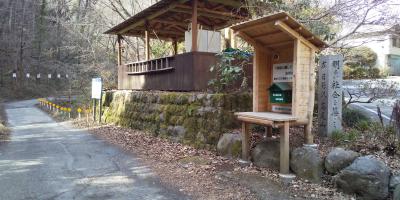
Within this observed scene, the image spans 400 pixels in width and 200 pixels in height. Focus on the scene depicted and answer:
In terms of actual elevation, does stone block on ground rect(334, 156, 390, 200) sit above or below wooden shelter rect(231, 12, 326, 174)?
below

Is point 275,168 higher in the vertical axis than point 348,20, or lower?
lower

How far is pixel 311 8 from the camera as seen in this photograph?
8.32m

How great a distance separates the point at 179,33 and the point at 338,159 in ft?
35.7

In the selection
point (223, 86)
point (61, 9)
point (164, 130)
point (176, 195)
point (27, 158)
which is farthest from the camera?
point (61, 9)

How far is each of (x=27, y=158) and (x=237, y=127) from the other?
500 cm

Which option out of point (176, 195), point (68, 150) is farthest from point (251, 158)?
point (68, 150)

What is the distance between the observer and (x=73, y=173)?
20.0 feet

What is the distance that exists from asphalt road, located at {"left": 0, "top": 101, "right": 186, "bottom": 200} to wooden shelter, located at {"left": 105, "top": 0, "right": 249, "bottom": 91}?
9.69ft

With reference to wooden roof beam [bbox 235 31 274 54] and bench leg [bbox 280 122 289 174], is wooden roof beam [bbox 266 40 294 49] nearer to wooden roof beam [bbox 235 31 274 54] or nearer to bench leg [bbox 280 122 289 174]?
wooden roof beam [bbox 235 31 274 54]

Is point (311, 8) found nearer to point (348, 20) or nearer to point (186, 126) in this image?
point (348, 20)

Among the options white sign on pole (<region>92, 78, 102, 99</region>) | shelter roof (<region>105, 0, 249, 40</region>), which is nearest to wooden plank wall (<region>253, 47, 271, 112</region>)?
shelter roof (<region>105, 0, 249, 40</region>)

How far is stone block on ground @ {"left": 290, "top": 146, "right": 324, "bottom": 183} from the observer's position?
16.4ft

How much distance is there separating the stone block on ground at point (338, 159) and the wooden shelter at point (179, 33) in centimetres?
472

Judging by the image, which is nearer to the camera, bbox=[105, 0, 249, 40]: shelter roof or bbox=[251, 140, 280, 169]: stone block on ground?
bbox=[251, 140, 280, 169]: stone block on ground
